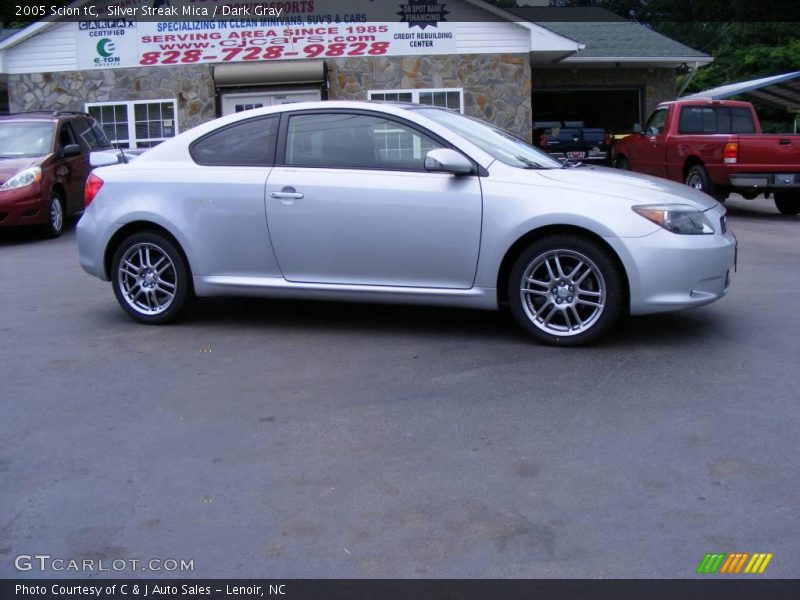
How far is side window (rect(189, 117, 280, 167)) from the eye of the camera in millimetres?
6875

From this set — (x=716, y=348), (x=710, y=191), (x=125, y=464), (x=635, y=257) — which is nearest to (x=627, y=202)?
(x=635, y=257)

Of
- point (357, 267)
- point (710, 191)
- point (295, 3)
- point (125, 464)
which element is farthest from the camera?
point (295, 3)

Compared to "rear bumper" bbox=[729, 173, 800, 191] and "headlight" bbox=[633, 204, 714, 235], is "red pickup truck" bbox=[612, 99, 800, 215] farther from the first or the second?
"headlight" bbox=[633, 204, 714, 235]

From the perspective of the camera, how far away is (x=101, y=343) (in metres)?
6.74

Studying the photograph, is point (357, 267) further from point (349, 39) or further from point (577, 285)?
point (349, 39)

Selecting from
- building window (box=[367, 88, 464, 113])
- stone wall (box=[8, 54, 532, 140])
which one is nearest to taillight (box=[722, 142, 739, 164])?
stone wall (box=[8, 54, 532, 140])

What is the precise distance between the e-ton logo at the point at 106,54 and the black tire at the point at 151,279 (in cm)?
1476

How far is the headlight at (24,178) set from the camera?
12.5 m

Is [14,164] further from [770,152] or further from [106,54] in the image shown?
[770,152]

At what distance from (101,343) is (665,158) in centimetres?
1120

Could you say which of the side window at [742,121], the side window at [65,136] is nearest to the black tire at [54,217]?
the side window at [65,136]

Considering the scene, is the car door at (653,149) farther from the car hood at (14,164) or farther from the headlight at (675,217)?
the headlight at (675,217)

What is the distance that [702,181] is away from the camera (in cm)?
1462

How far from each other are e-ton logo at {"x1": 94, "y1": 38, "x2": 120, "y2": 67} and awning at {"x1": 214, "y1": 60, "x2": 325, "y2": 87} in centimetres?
228
